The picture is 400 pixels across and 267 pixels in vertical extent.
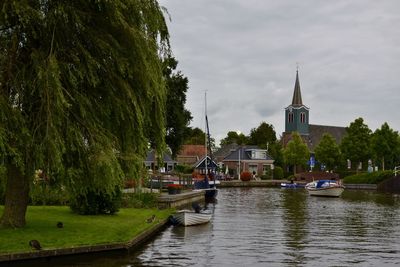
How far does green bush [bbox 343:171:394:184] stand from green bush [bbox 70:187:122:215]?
63440 millimetres

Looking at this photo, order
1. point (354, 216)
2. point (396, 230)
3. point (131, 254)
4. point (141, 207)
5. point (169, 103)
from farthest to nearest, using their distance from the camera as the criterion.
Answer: point (169, 103), point (354, 216), point (141, 207), point (396, 230), point (131, 254)

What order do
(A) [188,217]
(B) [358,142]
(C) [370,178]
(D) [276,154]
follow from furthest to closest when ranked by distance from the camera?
1. (D) [276,154]
2. (B) [358,142]
3. (C) [370,178]
4. (A) [188,217]

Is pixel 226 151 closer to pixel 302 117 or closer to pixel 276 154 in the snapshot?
pixel 276 154

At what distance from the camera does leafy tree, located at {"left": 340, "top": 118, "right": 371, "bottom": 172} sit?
9419 cm

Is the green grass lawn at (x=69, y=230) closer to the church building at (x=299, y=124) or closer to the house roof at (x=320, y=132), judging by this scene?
the church building at (x=299, y=124)

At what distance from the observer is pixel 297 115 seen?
132 metres

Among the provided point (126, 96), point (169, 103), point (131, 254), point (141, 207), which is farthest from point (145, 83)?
point (169, 103)

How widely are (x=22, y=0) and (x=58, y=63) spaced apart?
242 cm

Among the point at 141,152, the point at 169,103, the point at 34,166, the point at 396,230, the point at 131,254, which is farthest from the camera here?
the point at 169,103

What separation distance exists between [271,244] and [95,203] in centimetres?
907

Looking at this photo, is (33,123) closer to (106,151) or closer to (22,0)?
(106,151)

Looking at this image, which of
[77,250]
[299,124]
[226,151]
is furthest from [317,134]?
[77,250]

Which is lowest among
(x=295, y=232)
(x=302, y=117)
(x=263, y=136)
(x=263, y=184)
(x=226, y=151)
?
(x=295, y=232)

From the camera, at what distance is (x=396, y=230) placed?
1201 inches
